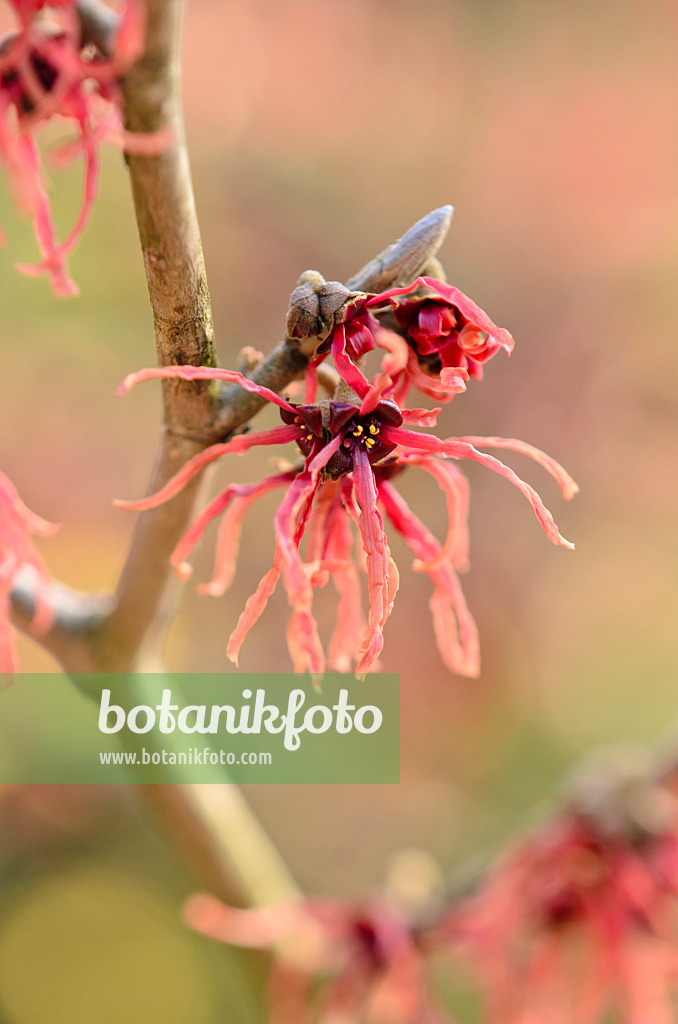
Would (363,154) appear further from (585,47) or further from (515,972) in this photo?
(515,972)

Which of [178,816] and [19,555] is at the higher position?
[19,555]

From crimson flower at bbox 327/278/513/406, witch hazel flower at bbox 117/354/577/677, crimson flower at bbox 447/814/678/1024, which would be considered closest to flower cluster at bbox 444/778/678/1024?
crimson flower at bbox 447/814/678/1024

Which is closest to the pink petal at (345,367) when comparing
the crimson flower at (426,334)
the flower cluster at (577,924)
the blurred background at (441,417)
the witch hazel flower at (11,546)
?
the crimson flower at (426,334)

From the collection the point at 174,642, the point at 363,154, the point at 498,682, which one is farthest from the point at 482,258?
the point at 174,642

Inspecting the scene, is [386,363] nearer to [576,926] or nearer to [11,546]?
[11,546]

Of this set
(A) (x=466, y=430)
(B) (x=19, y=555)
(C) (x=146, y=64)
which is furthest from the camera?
(A) (x=466, y=430)

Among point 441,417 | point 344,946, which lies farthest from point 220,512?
point 441,417
